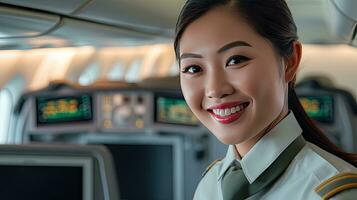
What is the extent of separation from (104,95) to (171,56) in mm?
1835

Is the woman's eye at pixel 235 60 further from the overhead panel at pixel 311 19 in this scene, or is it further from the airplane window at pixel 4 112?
the airplane window at pixel 4 112

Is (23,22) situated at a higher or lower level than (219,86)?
higher

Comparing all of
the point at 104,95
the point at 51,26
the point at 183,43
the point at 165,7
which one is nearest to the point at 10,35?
the point at 51,26

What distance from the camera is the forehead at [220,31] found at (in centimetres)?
150

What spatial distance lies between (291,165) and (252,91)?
0.77 feet

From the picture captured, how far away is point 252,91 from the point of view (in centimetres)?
148

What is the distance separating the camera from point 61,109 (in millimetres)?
5707

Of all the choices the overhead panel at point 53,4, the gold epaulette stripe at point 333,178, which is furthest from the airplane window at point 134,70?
the gold epaulette stripe at point 333,178

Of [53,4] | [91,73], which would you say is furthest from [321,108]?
[53,4]

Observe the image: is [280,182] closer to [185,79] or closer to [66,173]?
[185,79]

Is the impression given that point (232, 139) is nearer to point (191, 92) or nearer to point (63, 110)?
point (191, 92)

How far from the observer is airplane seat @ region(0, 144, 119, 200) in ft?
4.59

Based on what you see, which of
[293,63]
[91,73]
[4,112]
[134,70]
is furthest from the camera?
[134,70]

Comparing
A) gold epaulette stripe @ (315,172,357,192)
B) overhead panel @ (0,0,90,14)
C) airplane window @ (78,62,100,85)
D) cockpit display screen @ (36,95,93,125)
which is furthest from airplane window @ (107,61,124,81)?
gold epaulette stripe @ (315,172,357,192)
